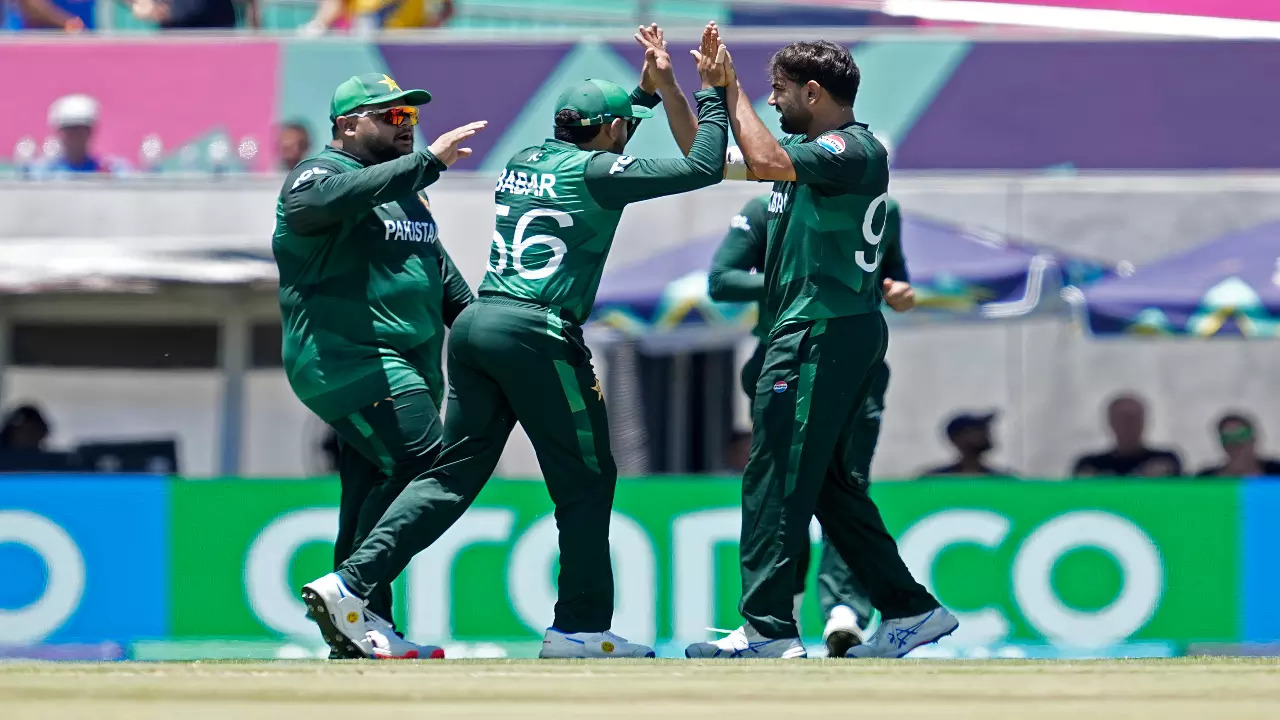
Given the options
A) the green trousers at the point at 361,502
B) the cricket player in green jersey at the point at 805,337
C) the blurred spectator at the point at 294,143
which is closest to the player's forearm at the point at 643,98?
the cricket player in green jersey at the point at 805,337

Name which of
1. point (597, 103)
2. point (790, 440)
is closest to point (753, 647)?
point (790, 440)

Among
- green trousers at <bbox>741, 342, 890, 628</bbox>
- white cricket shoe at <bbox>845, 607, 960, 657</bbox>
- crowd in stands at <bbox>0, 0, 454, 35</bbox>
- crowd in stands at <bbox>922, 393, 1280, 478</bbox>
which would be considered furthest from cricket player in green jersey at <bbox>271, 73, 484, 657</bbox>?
crowd in stands at <bbox>0, 0, 454, 35</bbox>

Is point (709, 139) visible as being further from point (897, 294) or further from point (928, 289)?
point (928, 289)

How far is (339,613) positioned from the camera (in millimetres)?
5855

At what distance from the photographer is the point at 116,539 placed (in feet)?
28.8

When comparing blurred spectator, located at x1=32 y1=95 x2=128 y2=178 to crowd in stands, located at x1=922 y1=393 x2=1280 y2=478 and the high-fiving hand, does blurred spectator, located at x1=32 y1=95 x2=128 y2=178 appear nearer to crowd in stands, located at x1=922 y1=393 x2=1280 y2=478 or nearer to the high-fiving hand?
crowd in stands, located at x1=922 y1=393 x2=1280 y2=478

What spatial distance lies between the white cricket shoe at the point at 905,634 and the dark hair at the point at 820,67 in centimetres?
163

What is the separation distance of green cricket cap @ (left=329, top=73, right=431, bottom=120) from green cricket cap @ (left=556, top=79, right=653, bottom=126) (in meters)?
0.57

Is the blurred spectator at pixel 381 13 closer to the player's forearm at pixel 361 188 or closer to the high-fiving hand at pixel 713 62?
the player's forearm at pixel 361 188

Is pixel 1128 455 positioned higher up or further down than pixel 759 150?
further down

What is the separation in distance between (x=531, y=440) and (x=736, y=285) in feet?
4.89

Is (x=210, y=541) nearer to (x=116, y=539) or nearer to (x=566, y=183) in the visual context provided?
(x=116, y=539)

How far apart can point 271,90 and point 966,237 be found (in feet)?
15.4

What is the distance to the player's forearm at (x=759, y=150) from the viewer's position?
558 centimetres
